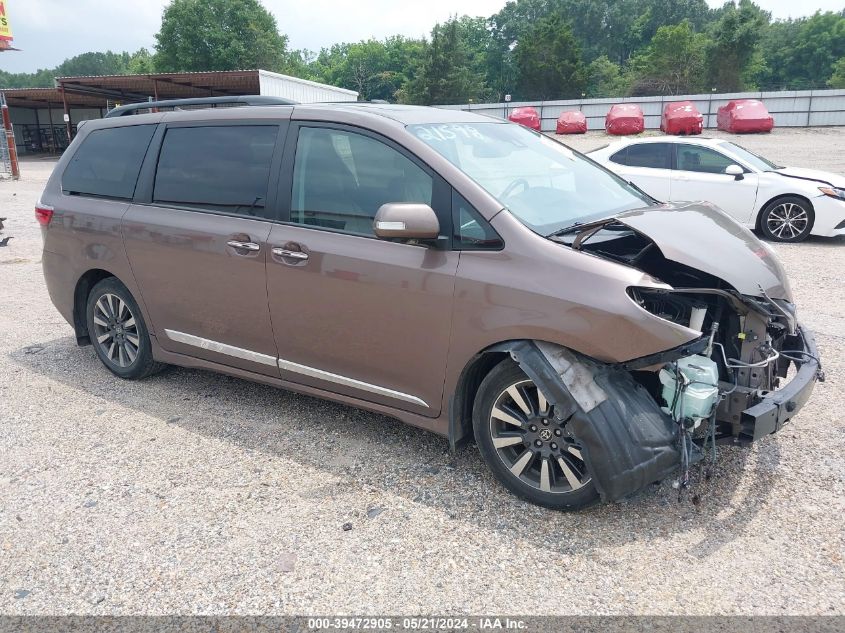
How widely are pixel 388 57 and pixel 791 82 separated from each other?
202 feet

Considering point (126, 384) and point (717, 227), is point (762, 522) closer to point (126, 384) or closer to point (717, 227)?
point (717, 227)

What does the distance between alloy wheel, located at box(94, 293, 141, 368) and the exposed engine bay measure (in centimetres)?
316

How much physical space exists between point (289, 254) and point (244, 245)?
0.37m

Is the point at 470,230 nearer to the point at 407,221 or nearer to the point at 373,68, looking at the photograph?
the point at 407,221

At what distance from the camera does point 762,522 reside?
3055 mm

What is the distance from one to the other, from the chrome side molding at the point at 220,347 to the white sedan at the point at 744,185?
7.81 meters

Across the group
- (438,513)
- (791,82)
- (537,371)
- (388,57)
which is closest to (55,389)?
(438,513)

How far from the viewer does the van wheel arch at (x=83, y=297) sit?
5.00 metres

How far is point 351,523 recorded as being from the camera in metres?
3.13

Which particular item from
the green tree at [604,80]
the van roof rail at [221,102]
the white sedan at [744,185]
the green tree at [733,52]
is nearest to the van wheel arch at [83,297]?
the van roof rail at [221,102]

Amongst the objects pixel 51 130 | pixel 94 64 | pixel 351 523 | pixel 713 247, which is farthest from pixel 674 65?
pixel 94 64

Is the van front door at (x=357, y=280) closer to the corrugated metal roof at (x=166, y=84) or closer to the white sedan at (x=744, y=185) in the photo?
the white sedan at (x=744, y=185)

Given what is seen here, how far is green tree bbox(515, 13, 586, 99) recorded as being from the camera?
7469cm

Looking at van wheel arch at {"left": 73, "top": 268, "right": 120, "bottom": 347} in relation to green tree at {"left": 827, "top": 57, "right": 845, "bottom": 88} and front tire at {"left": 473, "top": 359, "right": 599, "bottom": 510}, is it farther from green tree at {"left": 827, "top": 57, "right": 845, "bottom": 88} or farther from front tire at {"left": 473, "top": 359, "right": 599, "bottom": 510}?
green tree at {"left": 827, "top": 57, "right": 845, "bottom": 88}
